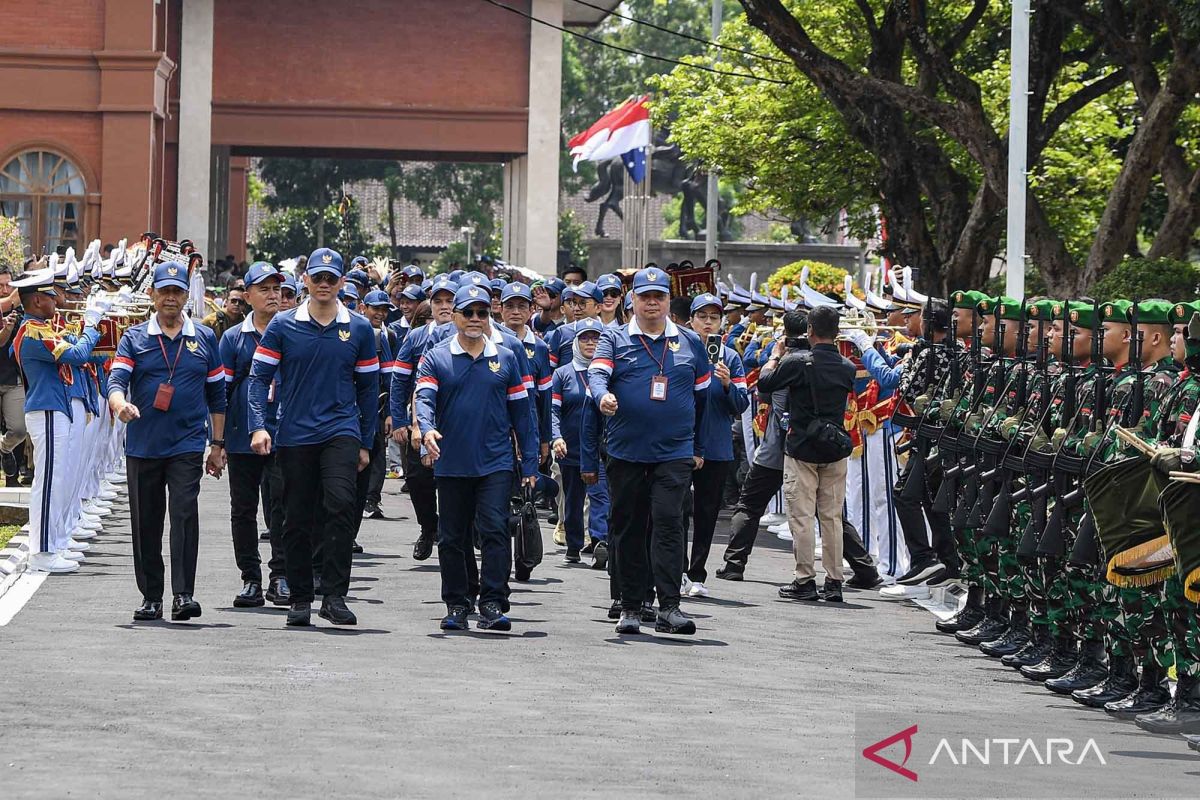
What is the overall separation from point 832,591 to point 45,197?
93.6 feet

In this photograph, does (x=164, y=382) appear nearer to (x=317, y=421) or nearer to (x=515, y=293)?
(x=317, y=421)

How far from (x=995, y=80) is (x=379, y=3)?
57.6 feet

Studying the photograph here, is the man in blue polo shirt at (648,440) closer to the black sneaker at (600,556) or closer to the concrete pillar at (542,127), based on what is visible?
the black sneaker at (600,556)

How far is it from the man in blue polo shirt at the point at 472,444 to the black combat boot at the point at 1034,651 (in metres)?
2.78

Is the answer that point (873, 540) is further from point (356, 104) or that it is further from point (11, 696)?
point (356, 104)

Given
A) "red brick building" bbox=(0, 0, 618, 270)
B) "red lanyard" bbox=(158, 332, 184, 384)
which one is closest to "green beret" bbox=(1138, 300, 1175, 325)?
"red lanyard" bbox=(158, 332, 184, 384)

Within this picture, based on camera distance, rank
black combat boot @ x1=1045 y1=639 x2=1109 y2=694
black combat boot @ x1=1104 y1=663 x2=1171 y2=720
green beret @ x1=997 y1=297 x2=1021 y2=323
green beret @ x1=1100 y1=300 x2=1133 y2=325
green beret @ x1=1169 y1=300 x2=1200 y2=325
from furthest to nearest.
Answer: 1. green beret @ x1=997 y1=297 x2=1021 y2=323
2. black combat boot @ x1=1045 y1=639 x2=1109 y2=694
3. green beret @ x1=1100 y1=300 x2=1133 y2=325
4. black combat boot @ x1=1104 y1=663 x2=1171 y2=720
5. green beret @ x1=1169 y1=300 x2=1200 y2=325

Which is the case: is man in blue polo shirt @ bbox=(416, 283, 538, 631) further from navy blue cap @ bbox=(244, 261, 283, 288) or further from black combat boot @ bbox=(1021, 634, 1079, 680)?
black combat boot @ bbox=(1021, 634, 1079, 680)

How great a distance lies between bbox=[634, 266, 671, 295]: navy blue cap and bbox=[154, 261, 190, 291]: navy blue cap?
2590 millimetres

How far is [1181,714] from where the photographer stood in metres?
9.50

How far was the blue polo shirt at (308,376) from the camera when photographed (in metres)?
12.0

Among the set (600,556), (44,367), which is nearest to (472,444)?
(600,556)

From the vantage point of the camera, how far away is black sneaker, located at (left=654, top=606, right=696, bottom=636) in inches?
481

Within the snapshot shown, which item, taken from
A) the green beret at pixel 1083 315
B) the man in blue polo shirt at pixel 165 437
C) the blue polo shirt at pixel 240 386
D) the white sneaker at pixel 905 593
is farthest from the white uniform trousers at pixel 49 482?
the green beret at pixel 1083 315
